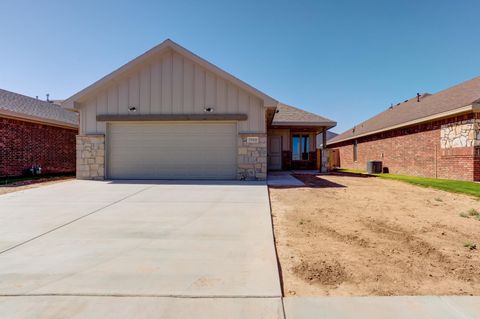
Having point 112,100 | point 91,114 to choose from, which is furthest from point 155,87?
point 91,114

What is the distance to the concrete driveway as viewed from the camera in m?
2.51

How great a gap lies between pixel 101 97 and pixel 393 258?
39.5 ft

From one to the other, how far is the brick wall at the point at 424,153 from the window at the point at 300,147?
4.74m

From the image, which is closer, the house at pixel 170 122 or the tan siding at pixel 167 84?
the house at pixel 170 122

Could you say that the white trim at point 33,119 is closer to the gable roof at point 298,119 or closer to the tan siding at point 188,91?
the tan siding at point 188,91

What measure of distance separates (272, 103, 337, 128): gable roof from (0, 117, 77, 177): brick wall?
1300 cm

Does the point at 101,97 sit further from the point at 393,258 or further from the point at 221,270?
the point at 393,258

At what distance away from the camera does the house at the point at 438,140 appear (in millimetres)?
11016

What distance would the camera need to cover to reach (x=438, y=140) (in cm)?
1283

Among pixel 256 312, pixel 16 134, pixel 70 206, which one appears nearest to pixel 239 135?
pixel 70 206

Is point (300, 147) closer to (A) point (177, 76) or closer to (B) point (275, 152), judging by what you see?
(B) point (275, 152)

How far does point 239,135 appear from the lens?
11227 millimetres

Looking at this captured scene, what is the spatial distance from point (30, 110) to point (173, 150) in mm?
9316

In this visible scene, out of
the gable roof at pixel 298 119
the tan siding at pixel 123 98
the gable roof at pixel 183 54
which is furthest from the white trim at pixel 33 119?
the gable roof at pixel 298 119
